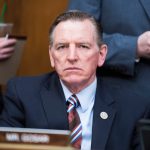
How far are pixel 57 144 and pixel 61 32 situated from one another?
778 mm

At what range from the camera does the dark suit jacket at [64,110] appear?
1.46 m

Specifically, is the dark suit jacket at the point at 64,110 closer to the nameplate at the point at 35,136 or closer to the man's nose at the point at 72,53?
the man's nose at the point at 72,53

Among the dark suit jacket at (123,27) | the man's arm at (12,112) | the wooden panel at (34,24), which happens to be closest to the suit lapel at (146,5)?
the dark suit jacket at (123,27)

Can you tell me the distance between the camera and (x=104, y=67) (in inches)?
66.7

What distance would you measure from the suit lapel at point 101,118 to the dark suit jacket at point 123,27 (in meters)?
0.15

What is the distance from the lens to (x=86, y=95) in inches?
59.3

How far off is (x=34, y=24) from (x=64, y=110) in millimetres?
1334

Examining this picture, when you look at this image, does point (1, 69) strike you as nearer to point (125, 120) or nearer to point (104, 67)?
point (104, 67)

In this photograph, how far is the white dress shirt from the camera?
4.68ft

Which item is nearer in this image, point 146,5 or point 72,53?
point 72,53

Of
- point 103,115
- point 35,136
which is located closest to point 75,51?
point 103,115

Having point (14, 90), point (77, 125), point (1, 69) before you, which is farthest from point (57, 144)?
point (1, 69)

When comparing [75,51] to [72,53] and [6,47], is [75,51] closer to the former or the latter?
[72,53]

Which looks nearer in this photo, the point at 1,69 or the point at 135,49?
the point at 135,49
